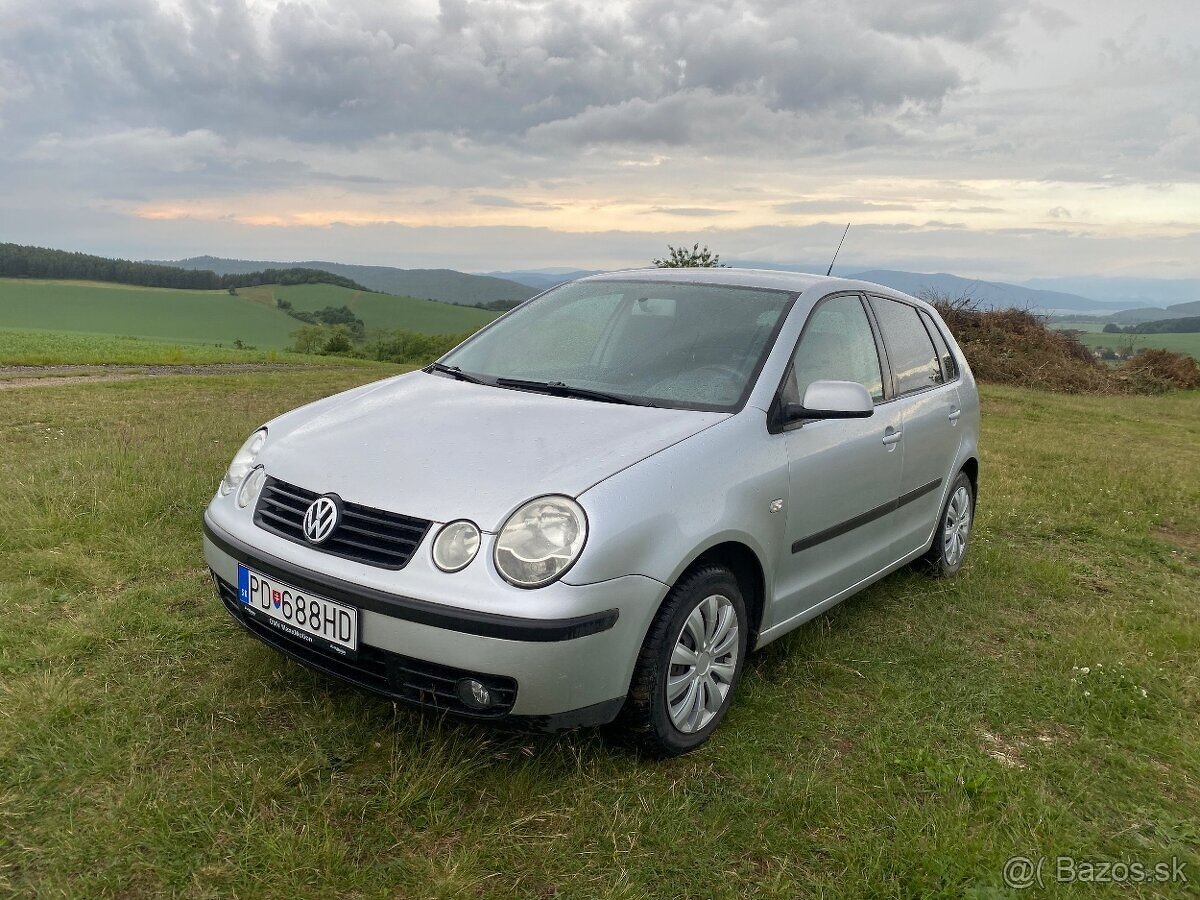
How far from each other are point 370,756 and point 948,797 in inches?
72.6

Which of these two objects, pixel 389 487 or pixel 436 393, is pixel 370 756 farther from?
pixel 436 393

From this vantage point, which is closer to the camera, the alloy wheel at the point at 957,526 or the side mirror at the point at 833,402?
the side mirror at the point at 833,402

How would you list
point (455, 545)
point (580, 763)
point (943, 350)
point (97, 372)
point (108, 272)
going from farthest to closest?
1. point (108, 272)
2. point (97, 372)
3. point (943, 350)
4. point (580, 763)
5. point (455, 545)

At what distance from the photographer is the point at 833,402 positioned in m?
3.18

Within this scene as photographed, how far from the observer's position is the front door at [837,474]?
3314 mm

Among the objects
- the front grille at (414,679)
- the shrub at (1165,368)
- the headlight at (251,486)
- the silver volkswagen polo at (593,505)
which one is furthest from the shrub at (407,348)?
the front grille at (414,679)

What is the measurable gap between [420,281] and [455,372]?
116m

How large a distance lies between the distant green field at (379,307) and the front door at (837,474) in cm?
5584

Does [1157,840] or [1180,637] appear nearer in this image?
[1157,840]

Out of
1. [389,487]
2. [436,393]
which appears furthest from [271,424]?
[389,487]

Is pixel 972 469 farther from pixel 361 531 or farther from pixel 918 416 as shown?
pixel 361 531

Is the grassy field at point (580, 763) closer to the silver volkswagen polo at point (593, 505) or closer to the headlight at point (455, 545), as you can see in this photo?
the silver volkswagen polo at point (593, 505)

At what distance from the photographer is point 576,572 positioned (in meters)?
2.41

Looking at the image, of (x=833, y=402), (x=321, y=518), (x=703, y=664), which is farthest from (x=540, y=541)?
(x=833, y=402)
